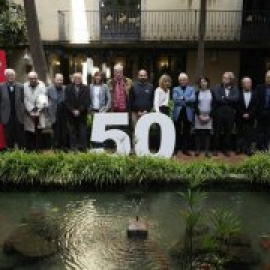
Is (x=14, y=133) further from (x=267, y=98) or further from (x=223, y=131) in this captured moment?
(x=267, y=98)

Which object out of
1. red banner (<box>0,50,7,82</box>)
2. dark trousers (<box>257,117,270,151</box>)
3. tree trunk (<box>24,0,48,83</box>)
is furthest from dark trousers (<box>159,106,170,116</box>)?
tree trunk (<box>24,0,48,83</box>)

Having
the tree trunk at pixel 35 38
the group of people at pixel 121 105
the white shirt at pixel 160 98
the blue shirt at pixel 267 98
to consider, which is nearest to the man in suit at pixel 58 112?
the group of people at pixel 121 105

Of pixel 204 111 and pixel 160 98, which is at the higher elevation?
pixel 160 98

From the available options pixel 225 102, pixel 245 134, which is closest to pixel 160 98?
pixel 225 102

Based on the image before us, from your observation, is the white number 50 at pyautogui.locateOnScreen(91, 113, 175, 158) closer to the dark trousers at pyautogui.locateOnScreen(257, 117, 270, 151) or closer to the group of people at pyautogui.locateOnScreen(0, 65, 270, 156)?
the group of people at pyautogui.locateOnScreen(0, 65, 270, 156)

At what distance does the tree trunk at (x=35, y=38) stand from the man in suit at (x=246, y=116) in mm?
4991

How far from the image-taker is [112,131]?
9.88 metres

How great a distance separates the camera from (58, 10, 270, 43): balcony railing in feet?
63.2

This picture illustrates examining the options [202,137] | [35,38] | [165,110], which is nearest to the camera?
[165,110]

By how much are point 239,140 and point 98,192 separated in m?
3.28

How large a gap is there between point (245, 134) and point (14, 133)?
447 centimetres

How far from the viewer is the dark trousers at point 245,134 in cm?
1053

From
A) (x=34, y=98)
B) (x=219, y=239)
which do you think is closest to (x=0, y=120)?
(x=34, y=98)

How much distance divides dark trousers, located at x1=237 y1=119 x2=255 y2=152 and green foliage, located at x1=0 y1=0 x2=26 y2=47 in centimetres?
1015
